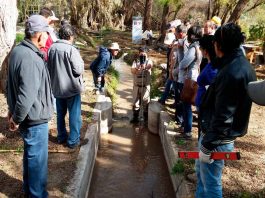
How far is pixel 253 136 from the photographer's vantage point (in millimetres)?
6180

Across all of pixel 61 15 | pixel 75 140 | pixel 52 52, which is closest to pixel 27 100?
pixel 52 52

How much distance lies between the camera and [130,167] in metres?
6.31

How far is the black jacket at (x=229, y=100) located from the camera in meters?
2.76

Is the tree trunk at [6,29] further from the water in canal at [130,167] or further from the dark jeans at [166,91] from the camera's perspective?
the dark jeans at [166,91]

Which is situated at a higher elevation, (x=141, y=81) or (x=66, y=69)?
(x=66, y=69)

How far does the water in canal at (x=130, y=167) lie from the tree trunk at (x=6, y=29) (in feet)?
8.81

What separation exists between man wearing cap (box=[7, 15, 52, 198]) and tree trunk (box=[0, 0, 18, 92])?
373cm

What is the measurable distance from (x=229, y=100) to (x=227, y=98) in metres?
0.03

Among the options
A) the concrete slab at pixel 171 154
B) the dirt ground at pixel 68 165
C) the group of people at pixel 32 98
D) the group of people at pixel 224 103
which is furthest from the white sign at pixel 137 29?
the group of people at pixel 224 103

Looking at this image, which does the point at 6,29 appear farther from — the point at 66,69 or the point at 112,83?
the point at 112,83

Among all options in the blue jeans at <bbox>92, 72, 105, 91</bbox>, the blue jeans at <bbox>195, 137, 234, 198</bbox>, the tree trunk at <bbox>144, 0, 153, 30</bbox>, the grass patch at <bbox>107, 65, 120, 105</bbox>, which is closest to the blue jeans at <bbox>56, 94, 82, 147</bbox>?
the blue jeans at <bbox>195, 137, 234, 198</bbox>

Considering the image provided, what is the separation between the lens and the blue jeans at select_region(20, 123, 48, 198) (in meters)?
3.51

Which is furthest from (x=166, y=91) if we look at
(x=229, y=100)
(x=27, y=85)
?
(x=229, y=100)

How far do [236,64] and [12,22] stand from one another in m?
5.56
